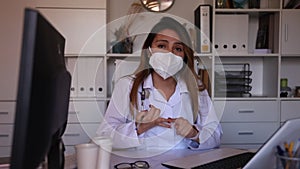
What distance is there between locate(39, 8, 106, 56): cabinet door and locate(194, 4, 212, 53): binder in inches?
33.0

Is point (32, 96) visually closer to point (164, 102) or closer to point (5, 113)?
point (164, 102)

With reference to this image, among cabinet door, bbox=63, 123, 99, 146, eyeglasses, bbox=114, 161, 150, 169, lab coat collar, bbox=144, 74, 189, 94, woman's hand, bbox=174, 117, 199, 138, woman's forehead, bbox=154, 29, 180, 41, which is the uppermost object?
woman's forehead, bbox=154, 29, 180, 41

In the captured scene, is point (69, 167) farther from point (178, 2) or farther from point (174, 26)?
point (178, 2)

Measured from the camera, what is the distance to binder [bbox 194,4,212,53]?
2939mm

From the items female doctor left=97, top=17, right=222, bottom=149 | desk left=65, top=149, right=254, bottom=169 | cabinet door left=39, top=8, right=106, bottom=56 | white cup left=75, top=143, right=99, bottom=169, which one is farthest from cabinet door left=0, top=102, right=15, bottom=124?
white cup left=75, top=143, right=99, bottom=169

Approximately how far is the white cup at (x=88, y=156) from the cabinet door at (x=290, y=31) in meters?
2.36

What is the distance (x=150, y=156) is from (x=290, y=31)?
2.09 metres

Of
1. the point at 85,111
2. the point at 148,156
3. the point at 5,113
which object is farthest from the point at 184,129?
the point at 5,113

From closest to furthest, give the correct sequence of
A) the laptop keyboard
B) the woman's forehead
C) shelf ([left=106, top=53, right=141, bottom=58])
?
1. the laptop keyboard
2. the woman's forehead
3. shelf ([left=106, top=53, right=141, bottom=58])

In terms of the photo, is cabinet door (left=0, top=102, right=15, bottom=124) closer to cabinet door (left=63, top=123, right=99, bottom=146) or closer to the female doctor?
cabinet door (left=63, top=123, right=99, bottom=146)

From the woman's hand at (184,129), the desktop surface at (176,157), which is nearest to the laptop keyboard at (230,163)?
the desktop surface at (176,157)

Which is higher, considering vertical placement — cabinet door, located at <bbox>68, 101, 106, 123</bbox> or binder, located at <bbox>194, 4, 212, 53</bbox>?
binder, located at <bbox>194, 4, 212, 53</bbox>

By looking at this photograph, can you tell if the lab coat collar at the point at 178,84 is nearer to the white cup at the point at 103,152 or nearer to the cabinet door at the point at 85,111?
the white cup at the point at 103,152

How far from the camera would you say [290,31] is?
298 centimetres
